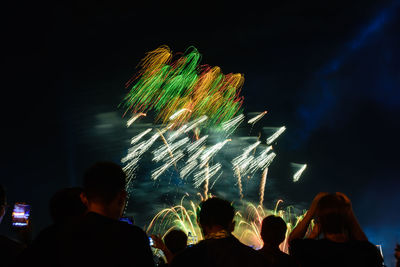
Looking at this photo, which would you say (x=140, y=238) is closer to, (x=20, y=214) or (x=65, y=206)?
(x=65, y=206)

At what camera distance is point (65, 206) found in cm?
335

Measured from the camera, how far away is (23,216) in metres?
13.2

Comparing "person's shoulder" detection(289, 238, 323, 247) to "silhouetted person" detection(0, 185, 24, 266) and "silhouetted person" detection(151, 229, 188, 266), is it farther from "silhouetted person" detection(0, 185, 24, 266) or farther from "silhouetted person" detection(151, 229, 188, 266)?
"silhouetted person" detection(0, 185, 24, 266)

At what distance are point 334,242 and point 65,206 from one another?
107 inches

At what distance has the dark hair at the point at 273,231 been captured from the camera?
394cm

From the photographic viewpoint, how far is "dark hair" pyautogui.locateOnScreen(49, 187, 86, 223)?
3.32 m

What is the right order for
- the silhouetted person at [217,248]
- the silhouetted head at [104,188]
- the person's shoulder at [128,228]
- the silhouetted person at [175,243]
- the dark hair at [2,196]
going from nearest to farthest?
the person's shoulder at [128,228], the silhouetted head at [104,188], the silhouetted person at [217,248], the dark hair at [2,196], the silhouetted person at [175,243]

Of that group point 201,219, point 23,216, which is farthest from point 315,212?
point 23,216

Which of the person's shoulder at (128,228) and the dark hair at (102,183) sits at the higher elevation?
the dark hair at (102,183)

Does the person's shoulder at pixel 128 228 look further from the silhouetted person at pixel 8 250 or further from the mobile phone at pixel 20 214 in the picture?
the mobile phone at pixel 20 214

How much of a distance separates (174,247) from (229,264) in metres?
2.04

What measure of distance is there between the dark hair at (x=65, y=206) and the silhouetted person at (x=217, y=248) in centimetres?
110

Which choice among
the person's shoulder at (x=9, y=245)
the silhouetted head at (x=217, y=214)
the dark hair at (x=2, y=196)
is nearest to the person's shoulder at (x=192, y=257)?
the silhouetted head at (x=217, y=214)

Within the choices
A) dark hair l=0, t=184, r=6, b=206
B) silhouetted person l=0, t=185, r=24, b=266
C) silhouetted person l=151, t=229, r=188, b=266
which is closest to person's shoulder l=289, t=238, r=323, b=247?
silhouetted person l=151, t=229, r=188, b=266
